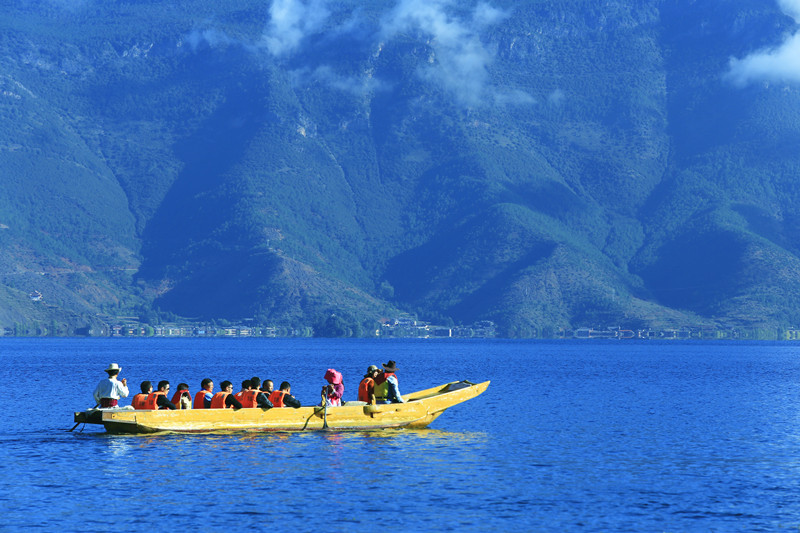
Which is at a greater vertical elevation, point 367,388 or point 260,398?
point 367,388

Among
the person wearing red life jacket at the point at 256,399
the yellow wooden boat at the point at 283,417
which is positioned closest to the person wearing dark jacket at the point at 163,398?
the yellow wooden boat at the point at 283,417

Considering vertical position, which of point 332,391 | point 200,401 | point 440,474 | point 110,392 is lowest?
point 440,474

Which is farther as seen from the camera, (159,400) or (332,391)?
(332,391)

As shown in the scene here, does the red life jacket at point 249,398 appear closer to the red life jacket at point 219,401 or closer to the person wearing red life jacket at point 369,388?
the red life jacket at point 219,401

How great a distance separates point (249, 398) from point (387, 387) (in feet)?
21.1

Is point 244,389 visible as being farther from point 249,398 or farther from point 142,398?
point 142,398

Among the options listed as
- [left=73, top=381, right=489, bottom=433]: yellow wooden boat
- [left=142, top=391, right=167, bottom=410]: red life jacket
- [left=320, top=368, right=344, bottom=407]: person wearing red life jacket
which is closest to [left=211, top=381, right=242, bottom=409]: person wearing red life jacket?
[left=73, top=381, right=489, bottom=433]: yellow wooden boat

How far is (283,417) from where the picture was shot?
5131cm

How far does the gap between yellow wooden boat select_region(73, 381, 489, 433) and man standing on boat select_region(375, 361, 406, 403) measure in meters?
0.54

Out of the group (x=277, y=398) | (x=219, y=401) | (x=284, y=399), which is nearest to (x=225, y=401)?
(x=219, y=401)

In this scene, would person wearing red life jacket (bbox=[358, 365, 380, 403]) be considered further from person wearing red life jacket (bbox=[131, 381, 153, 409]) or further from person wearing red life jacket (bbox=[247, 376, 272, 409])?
person wearing red life jacket (bbox=[131, 381, 153, 409])

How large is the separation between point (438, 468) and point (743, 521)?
41.0ft

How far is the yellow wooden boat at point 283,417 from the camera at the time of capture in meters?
49.3

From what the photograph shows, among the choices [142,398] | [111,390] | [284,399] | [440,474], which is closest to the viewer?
[440,474]
